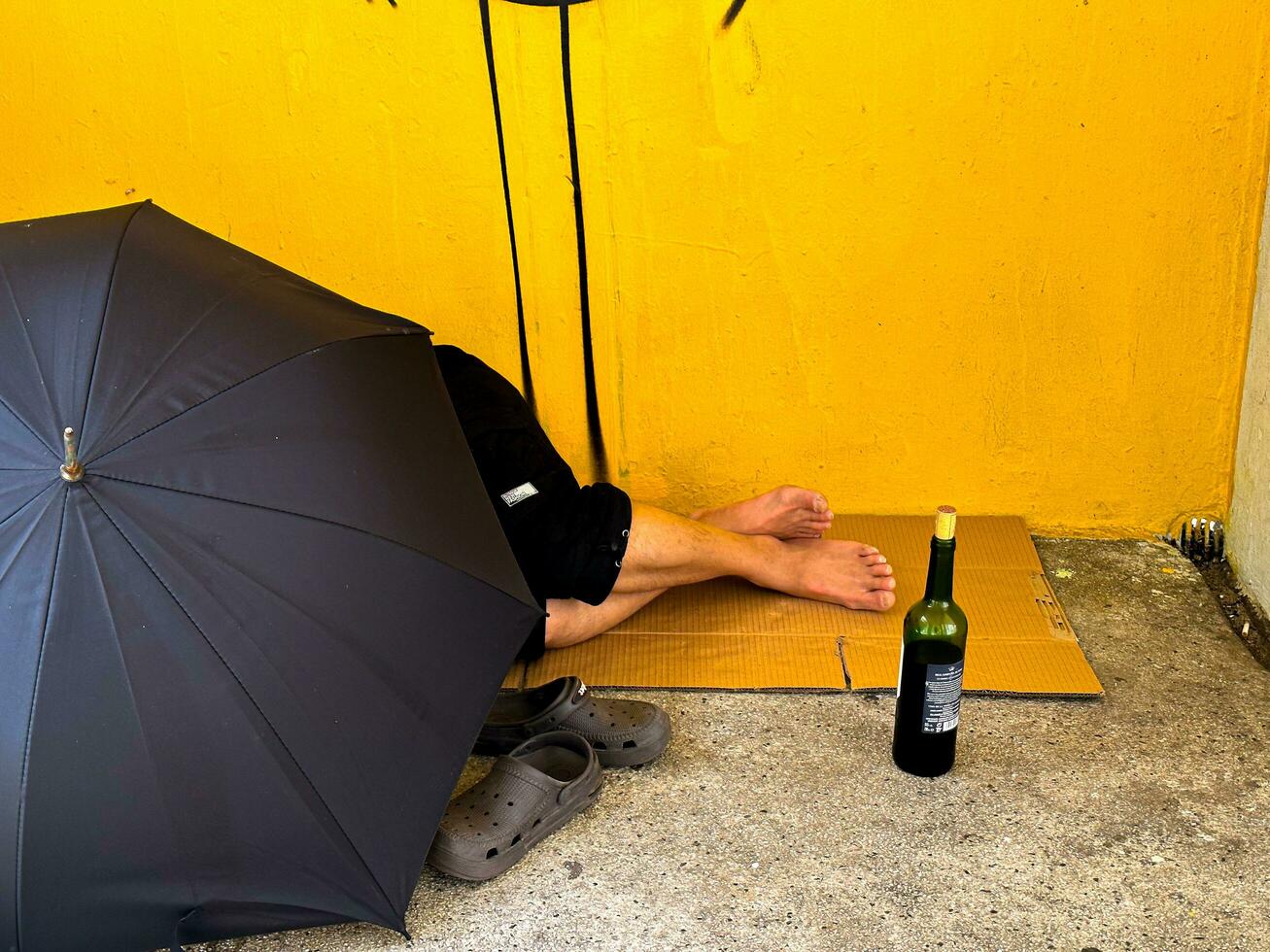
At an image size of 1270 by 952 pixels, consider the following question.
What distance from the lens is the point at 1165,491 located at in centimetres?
286

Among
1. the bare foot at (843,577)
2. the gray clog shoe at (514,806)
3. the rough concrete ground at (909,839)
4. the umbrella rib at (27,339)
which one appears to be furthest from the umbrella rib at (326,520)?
the bare foot at (843,577)

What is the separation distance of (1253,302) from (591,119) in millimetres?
1561

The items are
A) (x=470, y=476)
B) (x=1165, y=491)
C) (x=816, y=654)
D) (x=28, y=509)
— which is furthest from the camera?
(x=1165, y=491)

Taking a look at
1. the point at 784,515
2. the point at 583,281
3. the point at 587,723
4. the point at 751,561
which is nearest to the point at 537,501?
the point at 587,723

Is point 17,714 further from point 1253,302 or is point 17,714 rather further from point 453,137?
point 1253,302

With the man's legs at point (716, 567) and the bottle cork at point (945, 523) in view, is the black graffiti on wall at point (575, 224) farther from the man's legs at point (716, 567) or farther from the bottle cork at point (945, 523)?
the bottle cork at point (945, 523)

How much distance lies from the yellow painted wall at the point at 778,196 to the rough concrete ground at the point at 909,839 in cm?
76

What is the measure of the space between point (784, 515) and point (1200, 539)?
105cm

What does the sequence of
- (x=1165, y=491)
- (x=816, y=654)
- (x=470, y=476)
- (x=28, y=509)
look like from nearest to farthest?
(x=28, y=509), (x=470, y=476), (x=816, y=654), (x=1165, y=491)

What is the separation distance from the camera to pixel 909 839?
187cm

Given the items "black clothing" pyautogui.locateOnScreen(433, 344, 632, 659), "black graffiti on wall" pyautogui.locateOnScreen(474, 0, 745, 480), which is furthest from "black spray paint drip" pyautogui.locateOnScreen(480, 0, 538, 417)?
"black clothing" pyautogui.locateOnScreen(433, 344, 632, 659)

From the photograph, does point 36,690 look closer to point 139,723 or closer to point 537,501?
point 139,723

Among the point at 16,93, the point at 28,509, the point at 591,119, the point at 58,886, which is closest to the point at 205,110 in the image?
the point at 16,93

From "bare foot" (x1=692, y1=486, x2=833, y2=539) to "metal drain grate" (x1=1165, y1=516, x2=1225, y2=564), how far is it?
3.00 feet
